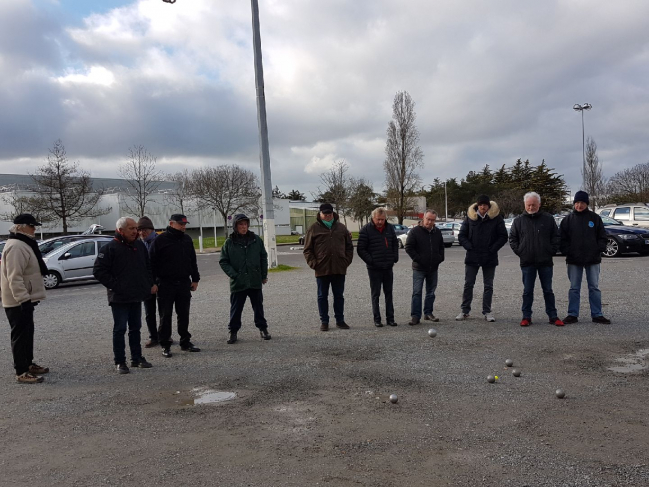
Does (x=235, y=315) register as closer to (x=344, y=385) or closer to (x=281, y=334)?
(x=281, y=334)

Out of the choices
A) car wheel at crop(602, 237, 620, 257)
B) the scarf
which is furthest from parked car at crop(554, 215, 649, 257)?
the scarf

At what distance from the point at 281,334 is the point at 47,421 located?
13.8ft

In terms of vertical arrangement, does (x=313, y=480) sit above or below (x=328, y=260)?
below

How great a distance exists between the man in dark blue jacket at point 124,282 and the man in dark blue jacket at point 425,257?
176 inches

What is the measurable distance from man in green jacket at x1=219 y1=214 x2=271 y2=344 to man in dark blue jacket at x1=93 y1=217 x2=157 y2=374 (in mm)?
1574

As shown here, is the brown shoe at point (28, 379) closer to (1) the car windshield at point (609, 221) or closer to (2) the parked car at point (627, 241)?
(2) the parked car at point (627, 241)

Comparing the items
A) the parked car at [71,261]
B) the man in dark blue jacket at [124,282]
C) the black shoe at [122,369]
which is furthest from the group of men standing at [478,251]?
the parked car at [71,261]

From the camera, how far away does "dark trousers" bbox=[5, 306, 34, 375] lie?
661 centimetres

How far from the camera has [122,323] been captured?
706cm

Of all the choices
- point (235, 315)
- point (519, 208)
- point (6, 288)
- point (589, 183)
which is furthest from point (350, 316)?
point (519, 208)

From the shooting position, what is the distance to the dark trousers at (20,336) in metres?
6.61

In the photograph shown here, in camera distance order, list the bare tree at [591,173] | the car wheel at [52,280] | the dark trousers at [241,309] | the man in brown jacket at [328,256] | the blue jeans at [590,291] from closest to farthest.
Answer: the dark trousers at [241,309] → the blue jeans at [590,291] → the man in brown jacket at [328,256] → the car wheel at [52,280] → the bare tree at [591,173]

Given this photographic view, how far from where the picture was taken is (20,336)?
6.65m

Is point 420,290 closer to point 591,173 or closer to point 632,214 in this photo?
point 632,214
